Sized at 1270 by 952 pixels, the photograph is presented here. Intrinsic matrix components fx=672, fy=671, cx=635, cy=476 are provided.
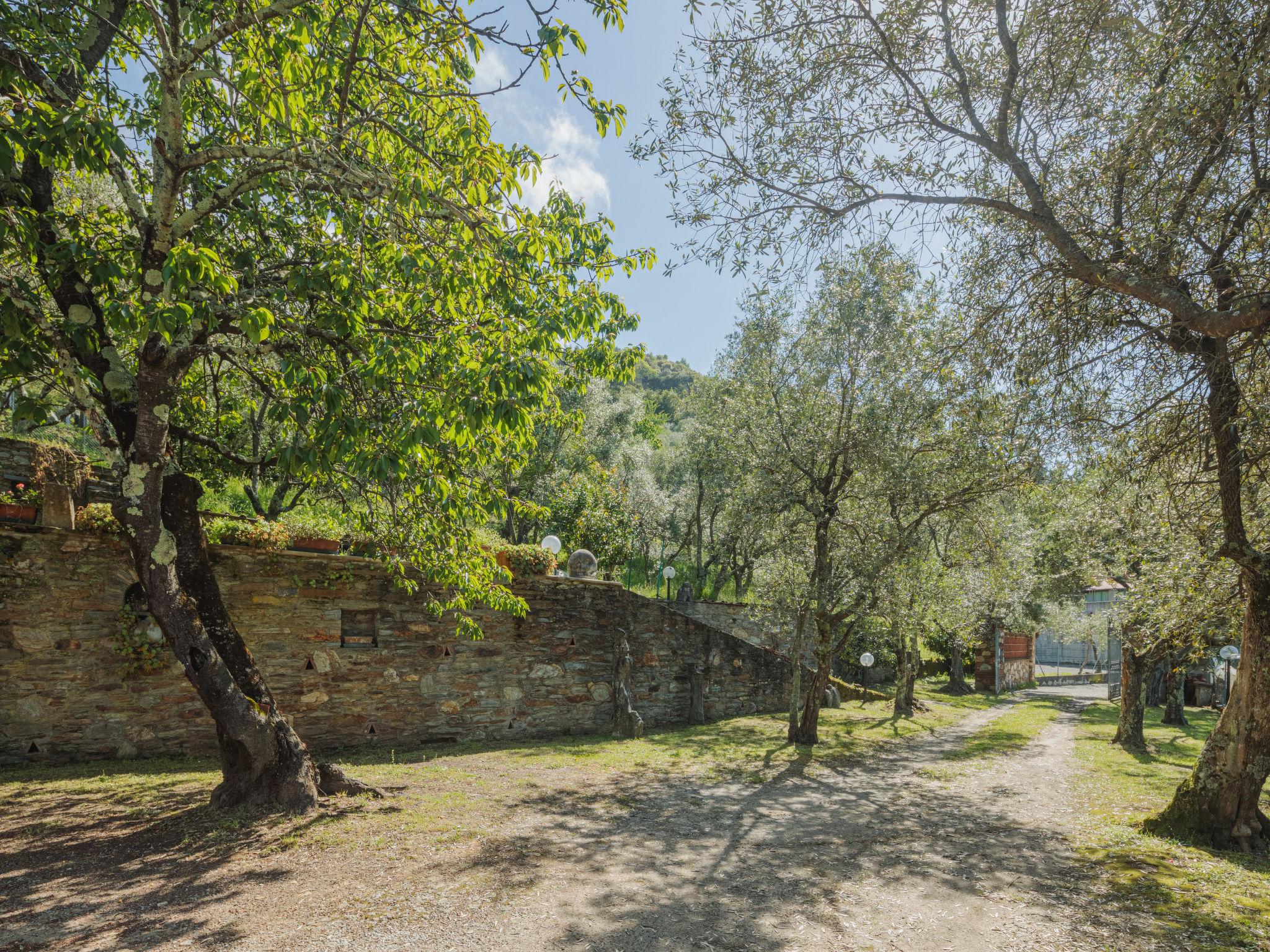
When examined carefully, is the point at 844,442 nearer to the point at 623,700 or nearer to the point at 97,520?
the point at 623,700

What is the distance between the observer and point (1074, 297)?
651cm

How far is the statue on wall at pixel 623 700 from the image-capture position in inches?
487

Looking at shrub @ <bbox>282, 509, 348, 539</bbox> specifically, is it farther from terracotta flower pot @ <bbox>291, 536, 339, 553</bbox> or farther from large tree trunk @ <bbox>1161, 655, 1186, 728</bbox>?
large tree trunk @ <bbox>1161, 655, 1186, 728</bbox>

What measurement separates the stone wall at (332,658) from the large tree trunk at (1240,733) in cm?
865

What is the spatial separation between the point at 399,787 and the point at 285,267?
18.0 feet

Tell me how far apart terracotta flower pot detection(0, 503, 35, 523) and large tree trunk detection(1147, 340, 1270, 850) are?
39.0ft

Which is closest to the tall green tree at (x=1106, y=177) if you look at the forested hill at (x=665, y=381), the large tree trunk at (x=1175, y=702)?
the large tree trunk at (x=1175, y=702)

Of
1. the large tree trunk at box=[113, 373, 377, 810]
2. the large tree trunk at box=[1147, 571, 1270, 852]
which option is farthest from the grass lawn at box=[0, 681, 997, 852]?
the large tree trunk at box=[1147, 571, 1270, 852]

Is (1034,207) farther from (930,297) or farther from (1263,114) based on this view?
(930,297)

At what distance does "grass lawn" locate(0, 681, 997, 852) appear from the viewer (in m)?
5.54

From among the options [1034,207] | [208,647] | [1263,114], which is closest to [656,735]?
[208,647]

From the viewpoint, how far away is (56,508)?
750 centimetres

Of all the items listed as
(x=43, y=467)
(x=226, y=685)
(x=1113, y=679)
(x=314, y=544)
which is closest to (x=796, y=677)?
(x=314, y=544)

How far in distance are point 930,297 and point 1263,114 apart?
5614 mm
